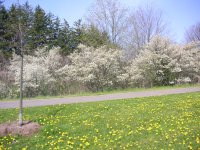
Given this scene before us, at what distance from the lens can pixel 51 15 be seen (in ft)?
150

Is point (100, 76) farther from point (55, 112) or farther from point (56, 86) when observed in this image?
point (55, 112)

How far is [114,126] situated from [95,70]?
16083 millimetres

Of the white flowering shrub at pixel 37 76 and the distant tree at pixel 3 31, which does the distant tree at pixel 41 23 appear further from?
the white flowering shrub at pixel 37 76

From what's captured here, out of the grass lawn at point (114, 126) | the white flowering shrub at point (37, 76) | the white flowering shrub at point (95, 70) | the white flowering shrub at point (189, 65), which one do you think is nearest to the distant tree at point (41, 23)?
the white flowering shrub at point (37, 76)

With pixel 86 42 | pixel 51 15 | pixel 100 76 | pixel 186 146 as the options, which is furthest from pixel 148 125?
pixel 51 15

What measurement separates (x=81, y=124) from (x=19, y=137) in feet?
7.47

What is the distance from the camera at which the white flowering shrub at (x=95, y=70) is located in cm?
2494

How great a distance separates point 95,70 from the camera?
25.0 metres

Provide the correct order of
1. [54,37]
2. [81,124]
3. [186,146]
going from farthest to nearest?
[54,37]
[81,124]
[186,146]

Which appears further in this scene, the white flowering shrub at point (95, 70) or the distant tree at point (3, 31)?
the distant tree at point (3, 31)

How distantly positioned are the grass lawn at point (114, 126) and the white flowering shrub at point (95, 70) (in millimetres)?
12348

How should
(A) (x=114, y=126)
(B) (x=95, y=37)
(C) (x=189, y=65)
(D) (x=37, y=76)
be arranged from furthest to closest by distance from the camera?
(B) (x=95, y=37), (C) (x=189, y=65), (D) (x=37, y=76), (A) (x=114, y=126)

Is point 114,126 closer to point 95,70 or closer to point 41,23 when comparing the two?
point 95,70

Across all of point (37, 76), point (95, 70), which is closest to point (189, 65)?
point (95, 70)
